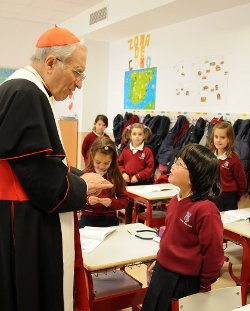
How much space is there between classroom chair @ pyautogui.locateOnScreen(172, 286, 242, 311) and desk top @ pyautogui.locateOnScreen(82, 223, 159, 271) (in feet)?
1.50

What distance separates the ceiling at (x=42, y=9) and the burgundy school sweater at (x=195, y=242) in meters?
4.58

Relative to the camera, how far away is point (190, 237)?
5.88 ft

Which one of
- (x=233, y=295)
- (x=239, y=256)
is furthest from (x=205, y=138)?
(x=233, y=295)

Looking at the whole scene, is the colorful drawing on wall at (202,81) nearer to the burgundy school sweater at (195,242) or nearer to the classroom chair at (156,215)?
the classroom chair at (156,215)

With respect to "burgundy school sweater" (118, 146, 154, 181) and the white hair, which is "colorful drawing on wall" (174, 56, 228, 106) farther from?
the white hair

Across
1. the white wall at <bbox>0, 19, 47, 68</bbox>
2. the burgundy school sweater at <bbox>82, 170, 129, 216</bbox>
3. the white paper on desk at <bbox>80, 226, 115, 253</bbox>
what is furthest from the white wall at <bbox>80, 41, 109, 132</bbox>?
the white paper on desk at <bbox>80, 226, 115, 253</bbox>

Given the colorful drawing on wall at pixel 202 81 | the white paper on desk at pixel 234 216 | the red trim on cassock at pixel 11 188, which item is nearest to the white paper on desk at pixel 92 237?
the red trim on cassock at pixel 11 188

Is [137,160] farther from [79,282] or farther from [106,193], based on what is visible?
[79,282]

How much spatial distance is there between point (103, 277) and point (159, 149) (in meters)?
3.06

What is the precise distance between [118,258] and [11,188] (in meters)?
0.83

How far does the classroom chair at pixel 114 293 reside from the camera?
2.04m

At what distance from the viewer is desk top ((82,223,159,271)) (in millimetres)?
1888

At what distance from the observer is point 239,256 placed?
2910mm

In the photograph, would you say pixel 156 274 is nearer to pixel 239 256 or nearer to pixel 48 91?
pixel 48 91
